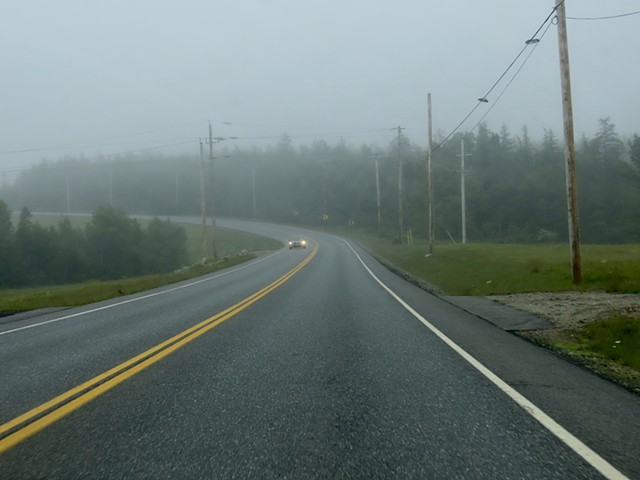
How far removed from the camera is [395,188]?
11862 cm

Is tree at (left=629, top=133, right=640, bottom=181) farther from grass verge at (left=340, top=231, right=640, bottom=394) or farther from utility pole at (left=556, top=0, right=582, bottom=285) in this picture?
utility pole at (left=556, top=0, right=582, bottom=285)

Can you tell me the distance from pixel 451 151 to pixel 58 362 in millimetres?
114056

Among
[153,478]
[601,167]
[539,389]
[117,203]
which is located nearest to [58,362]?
[153,478]

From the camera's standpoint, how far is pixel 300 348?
26.6ft

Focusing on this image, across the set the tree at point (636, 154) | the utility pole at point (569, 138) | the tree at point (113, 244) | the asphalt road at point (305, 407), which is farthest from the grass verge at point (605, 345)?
the tree at point (636, 154)

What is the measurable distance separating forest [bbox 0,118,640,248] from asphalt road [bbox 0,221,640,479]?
4941cm

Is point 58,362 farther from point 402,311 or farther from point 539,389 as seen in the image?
point 402,311

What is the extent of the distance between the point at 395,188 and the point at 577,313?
108 meters

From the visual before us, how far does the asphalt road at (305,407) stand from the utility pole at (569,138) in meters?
8.19

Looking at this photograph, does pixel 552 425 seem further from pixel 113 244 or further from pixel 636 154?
pixel 636 154

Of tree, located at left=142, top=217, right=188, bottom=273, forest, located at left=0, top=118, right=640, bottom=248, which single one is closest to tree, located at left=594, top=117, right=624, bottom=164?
forest, located at left=0, top=118, right=640, bottom=248

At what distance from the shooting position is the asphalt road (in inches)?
152

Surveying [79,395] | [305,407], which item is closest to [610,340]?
[305,407]

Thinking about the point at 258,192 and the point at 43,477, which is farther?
the point at 258,192
